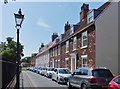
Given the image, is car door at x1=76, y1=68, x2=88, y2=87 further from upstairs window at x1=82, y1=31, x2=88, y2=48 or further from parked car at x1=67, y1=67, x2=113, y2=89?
upstairs window at x1=82, y1=31, x2=88, y2=48

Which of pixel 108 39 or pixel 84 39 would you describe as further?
pixel 84 39

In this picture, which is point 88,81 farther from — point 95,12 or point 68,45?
point 68,45

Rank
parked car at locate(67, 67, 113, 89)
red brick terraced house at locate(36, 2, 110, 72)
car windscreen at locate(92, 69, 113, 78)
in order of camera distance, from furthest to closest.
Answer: red brick terraced house at locate(36, 2, 110, 72) → car windscreen at locate(92, 69, 113, 78) → parked car at locate(67, 67, 113, 89)

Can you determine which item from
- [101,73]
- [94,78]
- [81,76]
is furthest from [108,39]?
[94,78]

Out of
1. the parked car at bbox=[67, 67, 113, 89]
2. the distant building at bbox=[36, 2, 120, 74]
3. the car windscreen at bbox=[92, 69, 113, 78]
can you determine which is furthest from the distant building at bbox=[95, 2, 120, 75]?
the car windscreen at bbox=[92, 69, 113, 78]

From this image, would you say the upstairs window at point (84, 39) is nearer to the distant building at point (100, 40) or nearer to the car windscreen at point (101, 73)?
the distant building at point (100, 40)

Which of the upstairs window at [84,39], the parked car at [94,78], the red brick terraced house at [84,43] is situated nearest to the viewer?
the parked car at [94,78]

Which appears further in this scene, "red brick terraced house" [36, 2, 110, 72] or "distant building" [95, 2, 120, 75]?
"red brick terraced house" [36, 2, 110, 72]

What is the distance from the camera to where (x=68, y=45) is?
3856 cm

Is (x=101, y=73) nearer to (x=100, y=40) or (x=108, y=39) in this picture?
(x=108, y=39)

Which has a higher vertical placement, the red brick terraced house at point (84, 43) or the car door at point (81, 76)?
the red brick terraced house at point (84, 43)

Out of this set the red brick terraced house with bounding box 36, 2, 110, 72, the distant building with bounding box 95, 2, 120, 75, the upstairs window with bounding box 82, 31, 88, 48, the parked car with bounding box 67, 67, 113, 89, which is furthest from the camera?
the upstairs window with bounding box 82, 31, 88, 48

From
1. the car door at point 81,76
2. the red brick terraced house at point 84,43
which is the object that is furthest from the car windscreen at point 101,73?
the red brick terraced house at point 84,43

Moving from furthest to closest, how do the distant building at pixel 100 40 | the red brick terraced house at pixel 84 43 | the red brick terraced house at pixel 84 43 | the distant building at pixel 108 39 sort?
the red brick terraced house at pixel 84 43 → the red brick terraced house at pixel 84 43 → the distant building at pixel 100 40 → the distant building at pixel 108 39
